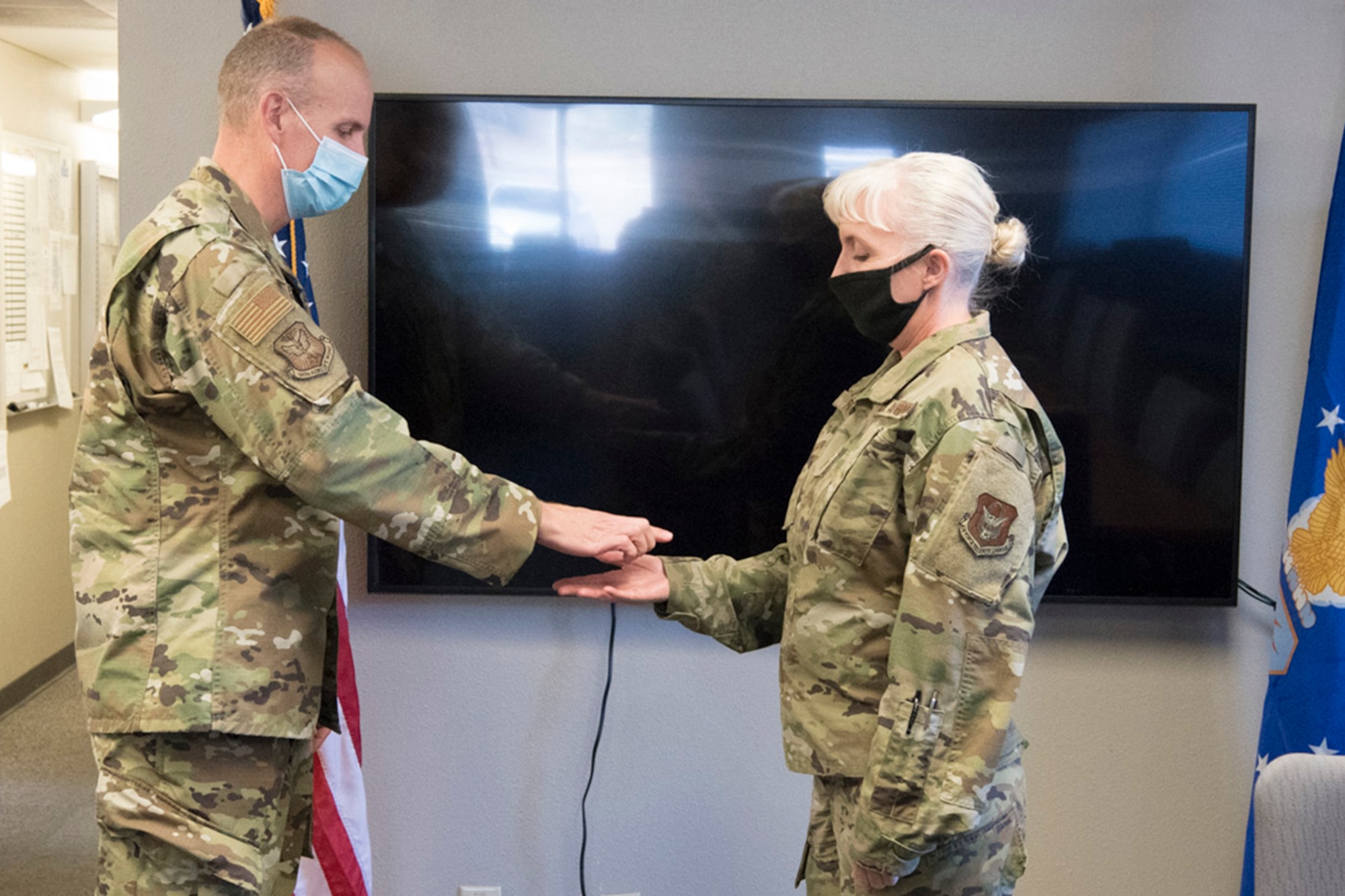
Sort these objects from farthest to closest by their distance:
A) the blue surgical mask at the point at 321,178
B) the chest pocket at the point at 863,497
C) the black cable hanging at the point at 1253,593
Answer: the black cable hanging at the point at 1253,593 < the blue surgical mask at the point at 321,178 < the chest pocket at the point at 863,497

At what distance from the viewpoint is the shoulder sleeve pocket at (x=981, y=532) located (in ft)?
4.33

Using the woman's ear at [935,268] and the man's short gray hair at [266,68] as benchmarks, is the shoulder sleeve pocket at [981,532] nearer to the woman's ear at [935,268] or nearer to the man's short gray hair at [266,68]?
the woman's ear at [935,268]

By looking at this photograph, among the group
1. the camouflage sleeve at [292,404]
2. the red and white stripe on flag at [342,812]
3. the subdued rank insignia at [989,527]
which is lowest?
the red and white stripe on flag at [342,812]

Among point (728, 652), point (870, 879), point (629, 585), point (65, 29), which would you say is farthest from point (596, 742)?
point (65, 29)

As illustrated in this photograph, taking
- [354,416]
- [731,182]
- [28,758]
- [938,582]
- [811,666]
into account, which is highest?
[731,182]

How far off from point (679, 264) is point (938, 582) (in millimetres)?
1055

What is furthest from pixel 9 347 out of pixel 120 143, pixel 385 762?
pixel 385 762

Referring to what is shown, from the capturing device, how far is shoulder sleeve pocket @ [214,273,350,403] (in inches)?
51.9

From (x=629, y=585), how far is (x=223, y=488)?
0.62m

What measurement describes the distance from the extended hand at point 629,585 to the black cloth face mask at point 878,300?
1.68ft

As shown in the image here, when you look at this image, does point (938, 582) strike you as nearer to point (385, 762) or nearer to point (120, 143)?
point (385, 762)

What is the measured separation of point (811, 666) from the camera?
150 cm

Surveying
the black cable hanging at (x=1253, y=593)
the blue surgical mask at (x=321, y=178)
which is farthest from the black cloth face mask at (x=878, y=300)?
the black cable hanging at (x=1253, y=593)

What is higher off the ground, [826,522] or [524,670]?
[826,522]
